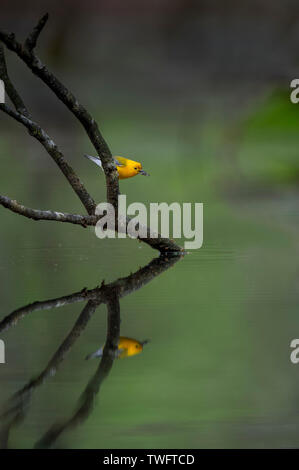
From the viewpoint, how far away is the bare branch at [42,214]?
2.26 metres

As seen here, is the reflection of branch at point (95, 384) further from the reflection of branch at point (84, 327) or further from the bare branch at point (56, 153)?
the bare branch at point (56, 153)

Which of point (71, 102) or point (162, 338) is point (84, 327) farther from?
point (71, 102)

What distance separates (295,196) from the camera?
408 cm

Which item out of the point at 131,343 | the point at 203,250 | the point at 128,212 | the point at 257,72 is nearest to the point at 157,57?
the point at 257,72

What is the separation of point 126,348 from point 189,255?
1.05 meters

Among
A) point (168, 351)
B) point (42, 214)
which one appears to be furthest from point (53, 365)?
point (42, 214)

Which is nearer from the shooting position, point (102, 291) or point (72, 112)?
point (102, 291)

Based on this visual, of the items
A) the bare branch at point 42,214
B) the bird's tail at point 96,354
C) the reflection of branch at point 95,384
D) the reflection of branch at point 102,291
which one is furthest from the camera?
the bare branch at point 42,214

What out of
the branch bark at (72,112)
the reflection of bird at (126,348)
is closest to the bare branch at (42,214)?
the branch bark at (72,112)

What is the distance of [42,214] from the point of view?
2.34m

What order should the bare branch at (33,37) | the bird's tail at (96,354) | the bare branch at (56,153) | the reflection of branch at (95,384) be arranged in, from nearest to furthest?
the reflection of branch at (95,384) < the bird's tail at (96,354) < the bare branch at (33,37) < the bare branch at (56,153)

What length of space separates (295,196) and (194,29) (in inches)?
97.0

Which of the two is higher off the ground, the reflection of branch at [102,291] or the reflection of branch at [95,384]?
the reflection of branch at [102,291]

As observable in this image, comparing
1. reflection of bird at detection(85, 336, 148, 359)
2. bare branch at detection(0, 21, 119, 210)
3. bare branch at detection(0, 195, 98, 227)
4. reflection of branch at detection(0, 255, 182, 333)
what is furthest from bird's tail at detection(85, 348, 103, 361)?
bare branch at detection(0, 21, 119, 210)
